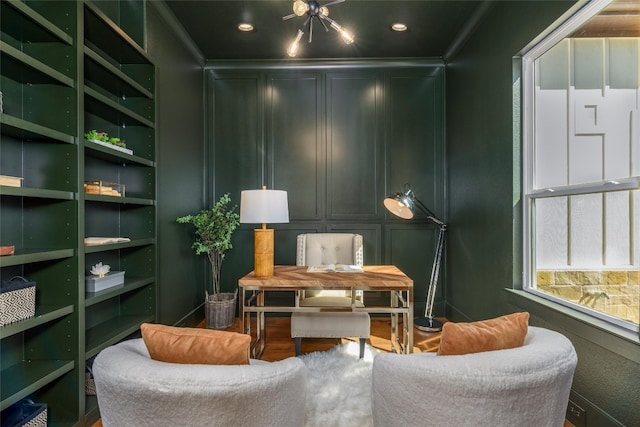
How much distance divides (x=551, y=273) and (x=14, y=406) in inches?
118

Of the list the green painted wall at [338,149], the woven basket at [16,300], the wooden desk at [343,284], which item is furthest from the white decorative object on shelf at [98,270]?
the green painted wall at [338,149]

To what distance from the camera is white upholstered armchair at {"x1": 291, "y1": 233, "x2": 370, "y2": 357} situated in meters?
2.61

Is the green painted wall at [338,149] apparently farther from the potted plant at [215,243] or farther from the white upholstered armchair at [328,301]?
the white upholstered armchair at [328,301]

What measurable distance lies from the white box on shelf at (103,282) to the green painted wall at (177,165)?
2.14ft

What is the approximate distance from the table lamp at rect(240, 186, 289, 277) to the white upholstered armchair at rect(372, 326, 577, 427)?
58.7 inches

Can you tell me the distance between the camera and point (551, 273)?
227 cm

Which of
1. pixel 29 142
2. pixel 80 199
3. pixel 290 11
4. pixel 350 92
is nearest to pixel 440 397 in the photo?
pixel 80 199

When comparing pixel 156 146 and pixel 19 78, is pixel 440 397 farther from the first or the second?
pixel 156 146

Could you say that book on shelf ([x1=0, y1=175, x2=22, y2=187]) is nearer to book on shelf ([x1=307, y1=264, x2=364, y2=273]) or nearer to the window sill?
book on shelf ([x1=307, y1=264, x2=364, y2=273])

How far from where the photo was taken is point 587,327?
70.2 inches

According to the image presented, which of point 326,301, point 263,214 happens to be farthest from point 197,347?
point 326,301

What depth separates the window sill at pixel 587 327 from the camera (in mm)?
1559

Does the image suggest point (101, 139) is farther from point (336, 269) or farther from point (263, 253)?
point (336, 269)

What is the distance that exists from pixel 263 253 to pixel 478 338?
1617 millimetres
